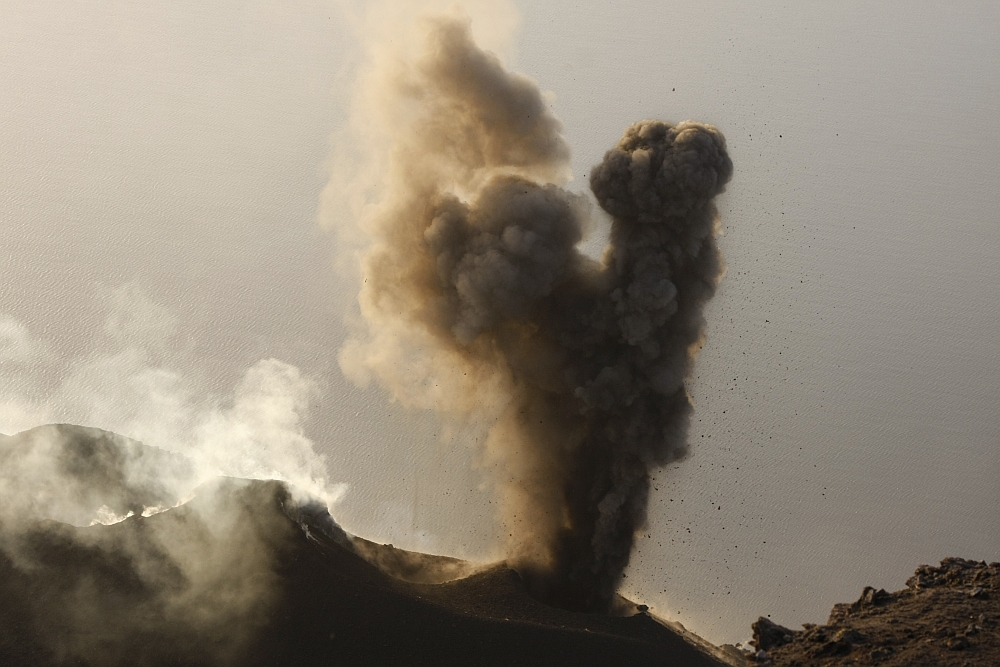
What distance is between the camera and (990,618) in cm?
4434

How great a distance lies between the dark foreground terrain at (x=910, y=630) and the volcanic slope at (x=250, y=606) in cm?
337

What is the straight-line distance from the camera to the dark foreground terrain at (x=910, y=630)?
41812mm

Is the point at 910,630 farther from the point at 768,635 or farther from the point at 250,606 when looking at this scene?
the point at 250,606

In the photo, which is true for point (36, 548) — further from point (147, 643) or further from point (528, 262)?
point (528, 262)

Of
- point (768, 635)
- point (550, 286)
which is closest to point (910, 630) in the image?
point (768, 635)

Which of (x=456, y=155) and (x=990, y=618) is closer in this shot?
(x=990, y=618)

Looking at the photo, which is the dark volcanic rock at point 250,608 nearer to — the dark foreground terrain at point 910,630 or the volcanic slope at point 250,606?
the volcanic slope at point 250,606

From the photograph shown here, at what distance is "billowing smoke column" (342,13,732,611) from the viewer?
4919 centimetres

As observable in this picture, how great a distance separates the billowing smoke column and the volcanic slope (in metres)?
6.69

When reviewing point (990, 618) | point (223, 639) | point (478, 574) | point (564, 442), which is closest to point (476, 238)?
point (564, 442)

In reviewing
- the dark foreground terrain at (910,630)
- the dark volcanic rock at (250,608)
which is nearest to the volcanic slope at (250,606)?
the dark volcanic rock at (250,608)

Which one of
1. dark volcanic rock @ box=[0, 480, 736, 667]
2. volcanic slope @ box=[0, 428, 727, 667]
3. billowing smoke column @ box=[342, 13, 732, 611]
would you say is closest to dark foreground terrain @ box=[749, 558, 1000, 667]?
volcanic slope @ box=[0, 428, 727, 667]

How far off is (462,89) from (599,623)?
918 inches

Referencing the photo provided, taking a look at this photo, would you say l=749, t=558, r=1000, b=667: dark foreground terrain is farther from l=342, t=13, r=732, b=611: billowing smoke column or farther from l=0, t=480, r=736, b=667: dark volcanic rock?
l=342, t=13, r=732, b=611: billowing smoke column
